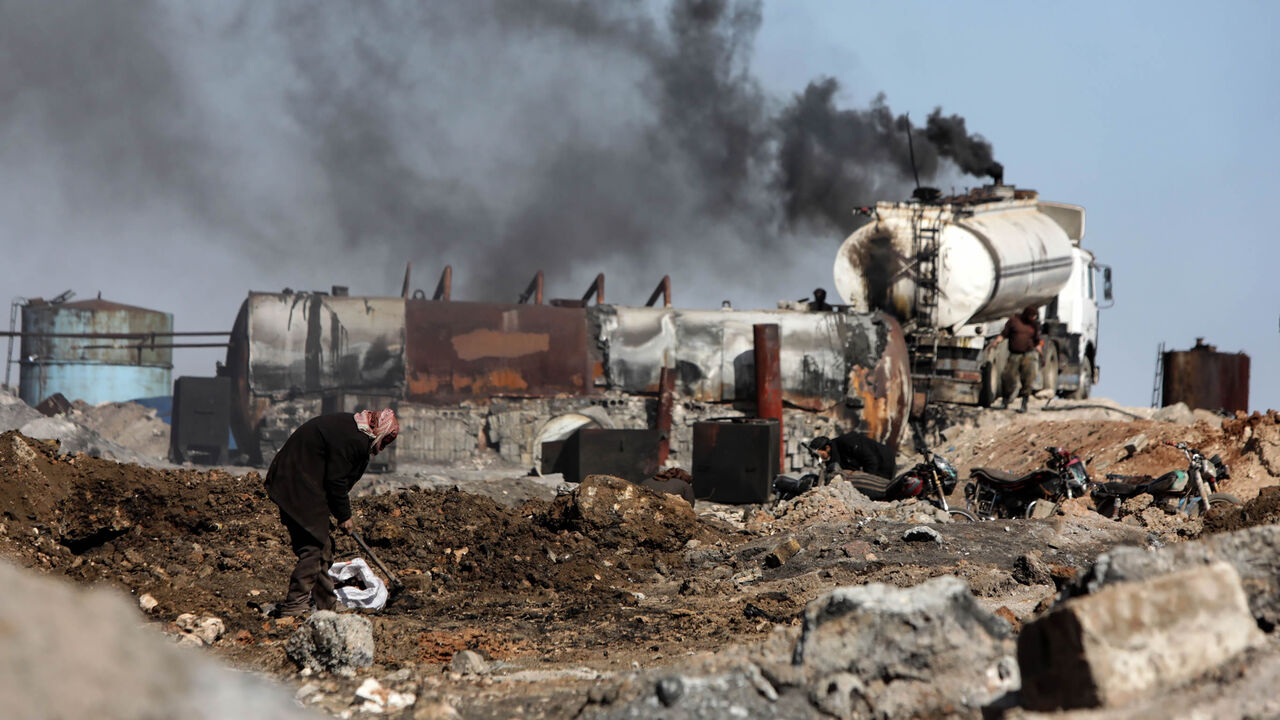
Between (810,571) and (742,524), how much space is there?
3.27 metres

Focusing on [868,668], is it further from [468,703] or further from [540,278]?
[540,278]

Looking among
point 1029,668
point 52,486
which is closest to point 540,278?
point 52,486

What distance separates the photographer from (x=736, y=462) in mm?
14047

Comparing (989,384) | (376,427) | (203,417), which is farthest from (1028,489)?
(203,417)

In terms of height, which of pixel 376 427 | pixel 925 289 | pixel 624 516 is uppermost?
pixel 925 289

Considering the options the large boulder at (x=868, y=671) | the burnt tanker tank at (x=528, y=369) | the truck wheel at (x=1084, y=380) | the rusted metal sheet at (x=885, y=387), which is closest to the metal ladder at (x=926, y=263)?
the rusted metal sheet at (x=885, y=387)

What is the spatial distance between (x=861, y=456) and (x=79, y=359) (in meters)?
18.0

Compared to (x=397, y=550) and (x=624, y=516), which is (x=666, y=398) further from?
(x=397, y=550)

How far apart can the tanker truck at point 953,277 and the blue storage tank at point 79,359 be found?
47.5ft

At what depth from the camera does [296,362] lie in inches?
635

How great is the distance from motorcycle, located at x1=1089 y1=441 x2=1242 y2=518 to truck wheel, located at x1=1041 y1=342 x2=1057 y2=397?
32.3ft

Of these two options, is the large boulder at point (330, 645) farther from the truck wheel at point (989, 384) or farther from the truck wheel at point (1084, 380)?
the truck wheel at point (1084, 380)

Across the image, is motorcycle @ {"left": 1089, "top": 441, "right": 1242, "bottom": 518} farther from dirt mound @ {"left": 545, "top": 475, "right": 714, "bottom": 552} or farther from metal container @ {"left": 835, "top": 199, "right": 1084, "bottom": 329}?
metal container @ {"left": 835, "top": 199, "right": 1084, "bottom": 329}

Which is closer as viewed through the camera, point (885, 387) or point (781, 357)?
point (781, 357)
